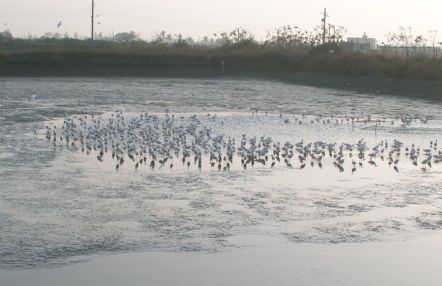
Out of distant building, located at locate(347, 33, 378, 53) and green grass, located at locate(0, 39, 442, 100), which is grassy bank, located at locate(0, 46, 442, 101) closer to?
green grass, located at locate(0, 39, 442, 100)

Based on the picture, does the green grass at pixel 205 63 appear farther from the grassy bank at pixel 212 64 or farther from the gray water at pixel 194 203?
the gray water at pixel 194 203

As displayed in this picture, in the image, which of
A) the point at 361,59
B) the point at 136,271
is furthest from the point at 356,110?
the point at 136,271

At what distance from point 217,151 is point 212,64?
136 feet

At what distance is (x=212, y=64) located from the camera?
57219 mm

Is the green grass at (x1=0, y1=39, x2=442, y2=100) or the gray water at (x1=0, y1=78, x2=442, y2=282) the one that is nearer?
the gray water at (x1=0, y1=78, x2=442, y2=282)

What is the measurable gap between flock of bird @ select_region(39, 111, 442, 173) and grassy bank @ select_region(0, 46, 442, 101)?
25109 mm

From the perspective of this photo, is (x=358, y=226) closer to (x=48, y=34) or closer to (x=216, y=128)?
(x=216, y=128)

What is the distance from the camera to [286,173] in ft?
48.7

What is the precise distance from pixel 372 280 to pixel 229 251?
1934 mm

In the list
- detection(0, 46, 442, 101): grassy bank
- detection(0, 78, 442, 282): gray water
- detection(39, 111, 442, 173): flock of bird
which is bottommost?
detection(0, 78, 442, 282): gray water

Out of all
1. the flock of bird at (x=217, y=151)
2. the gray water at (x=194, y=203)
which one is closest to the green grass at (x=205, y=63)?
the gray water at (x=194, y=203)

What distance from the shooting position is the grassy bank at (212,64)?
151 feet

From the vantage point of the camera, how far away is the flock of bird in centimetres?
1574

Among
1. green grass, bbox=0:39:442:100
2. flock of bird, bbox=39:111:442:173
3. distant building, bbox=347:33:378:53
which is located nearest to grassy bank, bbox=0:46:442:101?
green grass, bbox=0:39:442:100
